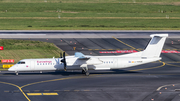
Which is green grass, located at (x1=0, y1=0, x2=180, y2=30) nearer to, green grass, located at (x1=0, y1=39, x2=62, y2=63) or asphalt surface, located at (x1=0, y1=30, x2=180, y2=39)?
asphalt surface, located at (x1=0, y1=30, x2=180, y2=39)

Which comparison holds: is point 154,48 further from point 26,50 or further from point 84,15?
point 84,15

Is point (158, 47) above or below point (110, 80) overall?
above

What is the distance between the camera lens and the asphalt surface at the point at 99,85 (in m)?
33.3

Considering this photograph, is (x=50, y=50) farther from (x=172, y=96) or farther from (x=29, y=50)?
(x=172, y=96)

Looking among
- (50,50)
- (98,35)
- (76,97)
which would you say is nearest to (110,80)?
(76,97)


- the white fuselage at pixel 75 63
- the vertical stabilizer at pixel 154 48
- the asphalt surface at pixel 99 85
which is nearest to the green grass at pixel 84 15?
the asphalt surface at pixel 99 85

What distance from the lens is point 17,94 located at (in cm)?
3416

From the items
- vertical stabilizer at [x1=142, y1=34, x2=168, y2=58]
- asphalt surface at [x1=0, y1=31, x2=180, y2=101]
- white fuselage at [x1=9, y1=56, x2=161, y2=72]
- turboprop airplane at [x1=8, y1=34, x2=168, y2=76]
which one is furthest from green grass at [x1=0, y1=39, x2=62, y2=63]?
vertical stabilizer at [x1=142, y1=34, x2=168, y2=58]

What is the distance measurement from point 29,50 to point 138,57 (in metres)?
26.9

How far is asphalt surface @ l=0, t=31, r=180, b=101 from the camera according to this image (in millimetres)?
33312

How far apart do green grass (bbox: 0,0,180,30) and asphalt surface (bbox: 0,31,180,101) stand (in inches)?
1820

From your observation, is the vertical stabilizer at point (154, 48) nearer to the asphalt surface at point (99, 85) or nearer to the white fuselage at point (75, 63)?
the white fuselage at point (75, 63)

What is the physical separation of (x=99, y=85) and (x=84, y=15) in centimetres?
8237

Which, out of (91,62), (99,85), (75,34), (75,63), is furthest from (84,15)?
(99,85)
